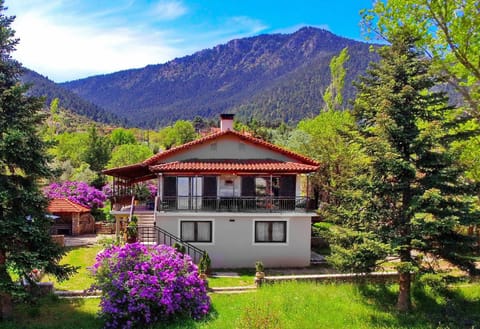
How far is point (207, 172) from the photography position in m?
24.0

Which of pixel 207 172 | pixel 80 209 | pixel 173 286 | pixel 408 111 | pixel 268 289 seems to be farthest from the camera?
pixel 80 209

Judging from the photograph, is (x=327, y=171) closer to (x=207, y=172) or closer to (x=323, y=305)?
(x=207, y=172)

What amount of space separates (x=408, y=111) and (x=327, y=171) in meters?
18.1

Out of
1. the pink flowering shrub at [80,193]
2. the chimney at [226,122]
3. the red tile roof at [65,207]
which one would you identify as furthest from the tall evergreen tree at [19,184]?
the pink flowering shrub at [80,193]

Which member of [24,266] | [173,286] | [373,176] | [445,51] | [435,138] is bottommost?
[173,286]

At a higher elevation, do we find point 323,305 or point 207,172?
point 207,172

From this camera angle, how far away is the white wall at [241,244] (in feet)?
78.6

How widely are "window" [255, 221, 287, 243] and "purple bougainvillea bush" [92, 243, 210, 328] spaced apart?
28.5 feet

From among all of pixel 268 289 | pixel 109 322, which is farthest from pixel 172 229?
pixel 109 322

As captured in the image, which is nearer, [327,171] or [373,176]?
[373,176]

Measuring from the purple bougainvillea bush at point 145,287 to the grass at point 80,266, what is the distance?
Result: 1.12 meters

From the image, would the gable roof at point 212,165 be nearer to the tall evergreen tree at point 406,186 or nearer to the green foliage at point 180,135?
the tall evergreen tree at point 406,186

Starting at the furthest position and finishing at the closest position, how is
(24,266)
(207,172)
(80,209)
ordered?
(80,209) → (207,172) → (24,266)

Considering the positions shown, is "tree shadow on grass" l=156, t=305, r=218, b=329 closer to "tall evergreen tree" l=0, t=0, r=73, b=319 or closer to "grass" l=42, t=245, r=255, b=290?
"grass" l=42, t=245, r=255, b=290
